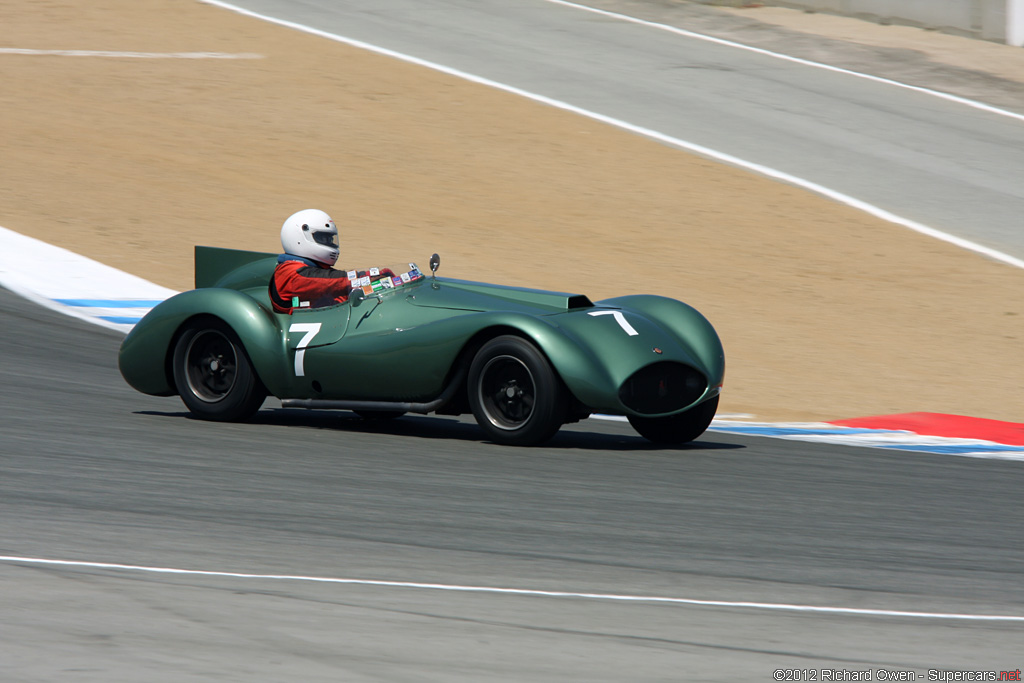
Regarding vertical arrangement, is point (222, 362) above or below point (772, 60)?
below

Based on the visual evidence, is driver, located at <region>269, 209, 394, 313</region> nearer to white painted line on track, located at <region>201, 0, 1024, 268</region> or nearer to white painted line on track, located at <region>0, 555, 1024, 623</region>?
white painted line on track, located at <region>0, 555, 1024, 623</region>

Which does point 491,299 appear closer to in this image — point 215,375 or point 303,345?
point 303,345

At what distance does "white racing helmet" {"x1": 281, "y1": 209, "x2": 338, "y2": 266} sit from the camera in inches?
346

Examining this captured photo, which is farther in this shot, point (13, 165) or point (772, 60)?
point (772, 60)

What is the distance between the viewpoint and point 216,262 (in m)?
9.44

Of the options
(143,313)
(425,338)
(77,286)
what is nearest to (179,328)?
(425,338)

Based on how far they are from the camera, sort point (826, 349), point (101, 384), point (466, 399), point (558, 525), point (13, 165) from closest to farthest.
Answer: point (558, 525)
point (466, 399)
point (101, 384)
point (826, 349)
point (13, 165)

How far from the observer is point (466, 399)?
8188 mm

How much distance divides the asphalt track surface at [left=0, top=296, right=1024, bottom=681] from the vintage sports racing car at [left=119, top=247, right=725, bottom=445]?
0.75 feet

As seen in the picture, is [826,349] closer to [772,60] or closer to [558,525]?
[558,525]

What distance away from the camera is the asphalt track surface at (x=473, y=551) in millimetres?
4285

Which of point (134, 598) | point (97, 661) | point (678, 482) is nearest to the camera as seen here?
point (97, 661)

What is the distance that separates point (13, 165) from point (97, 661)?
15691mm

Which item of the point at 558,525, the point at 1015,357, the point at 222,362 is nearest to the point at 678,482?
the point at 558,525
